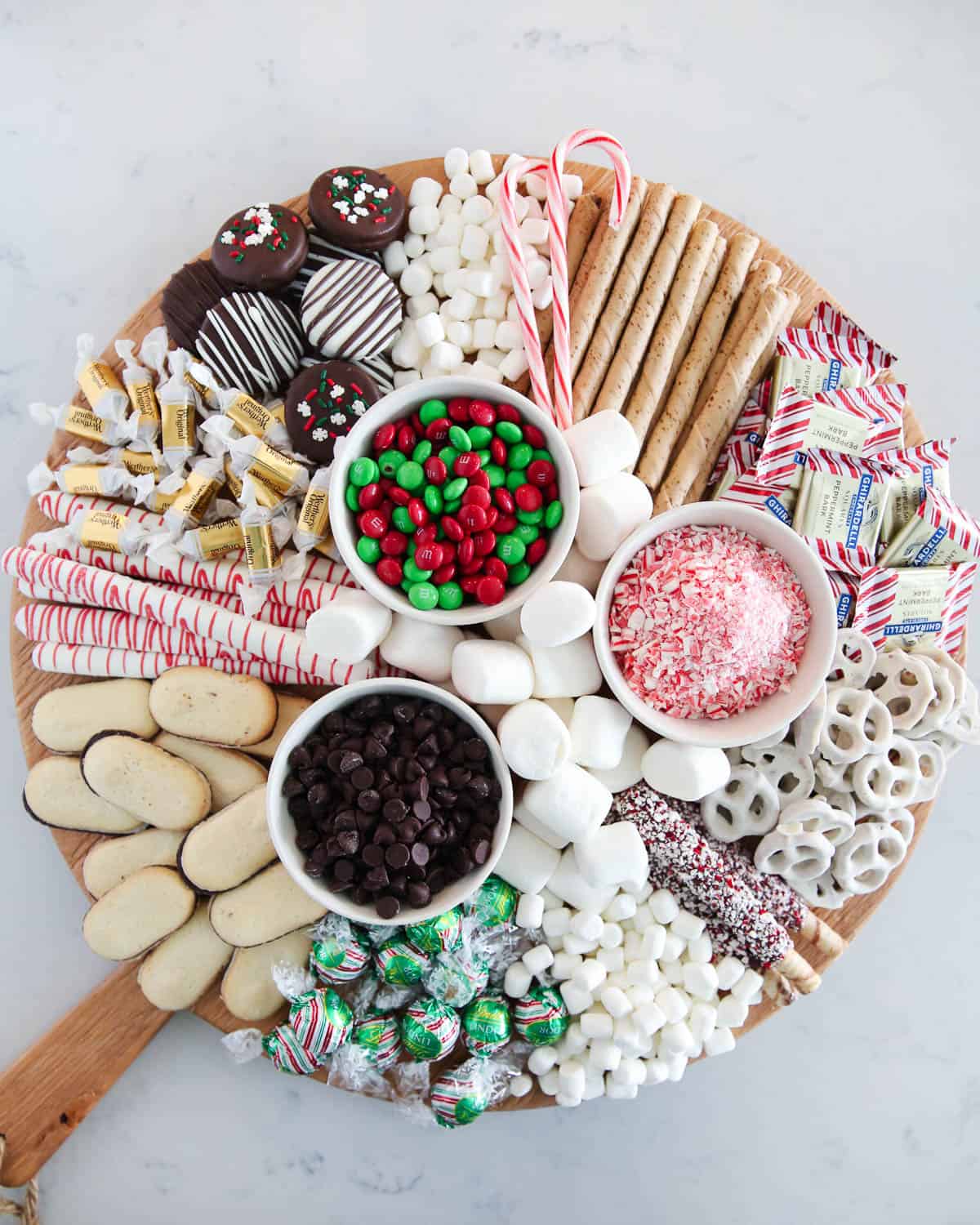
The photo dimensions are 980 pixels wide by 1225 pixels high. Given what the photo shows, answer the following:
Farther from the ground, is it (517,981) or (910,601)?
(910,601)

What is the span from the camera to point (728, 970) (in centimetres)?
206

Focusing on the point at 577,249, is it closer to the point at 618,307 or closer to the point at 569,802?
the point at 618,307

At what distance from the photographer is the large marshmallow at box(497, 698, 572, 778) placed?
1894 millimetres

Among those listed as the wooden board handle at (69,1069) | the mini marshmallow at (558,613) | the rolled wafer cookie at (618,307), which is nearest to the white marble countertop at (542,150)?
the wooden board handle at (69,1069)

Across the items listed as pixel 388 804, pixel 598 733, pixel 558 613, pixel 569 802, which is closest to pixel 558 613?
pixel 558 613

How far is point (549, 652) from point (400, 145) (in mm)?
1586

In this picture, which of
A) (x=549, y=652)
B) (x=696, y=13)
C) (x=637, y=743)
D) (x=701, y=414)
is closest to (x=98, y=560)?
(x=549, y=652)

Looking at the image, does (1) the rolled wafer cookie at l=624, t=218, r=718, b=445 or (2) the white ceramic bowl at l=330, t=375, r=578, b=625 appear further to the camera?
(1) the rolled wafer cookie at l=624, t=218, r=718, b=445

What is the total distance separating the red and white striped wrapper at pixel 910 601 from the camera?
2107 millimetres

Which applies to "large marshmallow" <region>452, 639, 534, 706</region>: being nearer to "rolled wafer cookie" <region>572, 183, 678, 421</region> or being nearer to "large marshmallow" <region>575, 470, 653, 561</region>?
"large marshmallow" <region>575, 470, 653, 561</region>

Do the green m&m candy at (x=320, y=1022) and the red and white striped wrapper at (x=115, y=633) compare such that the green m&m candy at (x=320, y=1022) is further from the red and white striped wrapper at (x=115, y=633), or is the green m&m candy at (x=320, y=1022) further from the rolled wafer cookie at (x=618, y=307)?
the rolled wafer cookie at (x=618, y=307)

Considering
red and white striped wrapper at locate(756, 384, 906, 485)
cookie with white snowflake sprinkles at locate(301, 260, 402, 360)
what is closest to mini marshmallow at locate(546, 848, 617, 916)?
red and white striped wrapper at locate(756, 384, 906, 485)

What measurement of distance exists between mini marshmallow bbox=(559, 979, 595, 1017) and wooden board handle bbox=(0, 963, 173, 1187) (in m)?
0.92

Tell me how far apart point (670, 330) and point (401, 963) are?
4.96 feet
